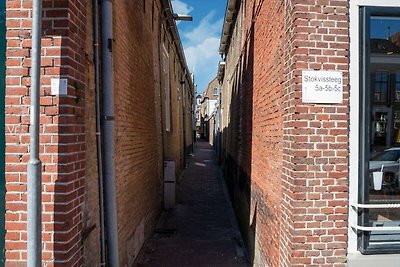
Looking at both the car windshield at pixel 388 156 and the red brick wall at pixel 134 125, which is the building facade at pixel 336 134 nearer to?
the car windshield at pixel 388 156

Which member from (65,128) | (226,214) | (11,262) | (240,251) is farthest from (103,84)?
(226,214)

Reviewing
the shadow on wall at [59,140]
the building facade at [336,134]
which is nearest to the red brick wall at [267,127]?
the building facade at [336,134]

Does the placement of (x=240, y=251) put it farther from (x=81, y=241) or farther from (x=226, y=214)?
(x=81, y=241)

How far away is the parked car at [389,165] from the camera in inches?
145

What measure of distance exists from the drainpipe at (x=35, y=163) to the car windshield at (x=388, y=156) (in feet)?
10.2

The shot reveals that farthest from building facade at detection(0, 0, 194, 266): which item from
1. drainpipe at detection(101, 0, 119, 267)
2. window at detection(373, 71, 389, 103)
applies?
window at detection(373, 71, 389, 103)

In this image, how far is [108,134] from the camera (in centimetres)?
402

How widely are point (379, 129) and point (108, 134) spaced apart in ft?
9.54

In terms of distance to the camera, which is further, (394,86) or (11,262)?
(394,86)

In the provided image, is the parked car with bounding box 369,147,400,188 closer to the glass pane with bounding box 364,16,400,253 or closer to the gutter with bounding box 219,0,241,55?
the glass pane with bounding box 364,16,400,253

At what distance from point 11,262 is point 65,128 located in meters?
1.15

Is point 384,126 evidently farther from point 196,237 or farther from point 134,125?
point 196,237

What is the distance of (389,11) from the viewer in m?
3.42

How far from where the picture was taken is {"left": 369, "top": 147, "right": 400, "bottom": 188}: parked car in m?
3.68
